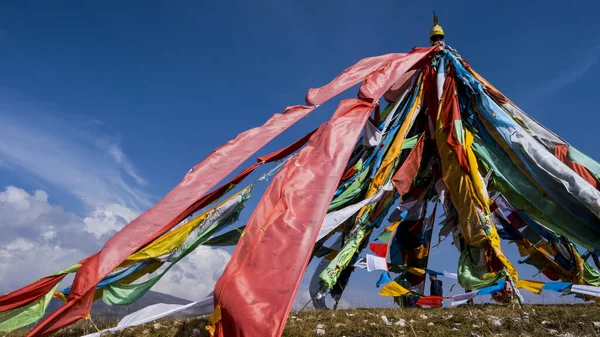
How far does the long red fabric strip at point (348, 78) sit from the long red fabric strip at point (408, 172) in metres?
2.44

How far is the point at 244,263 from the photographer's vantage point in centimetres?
425

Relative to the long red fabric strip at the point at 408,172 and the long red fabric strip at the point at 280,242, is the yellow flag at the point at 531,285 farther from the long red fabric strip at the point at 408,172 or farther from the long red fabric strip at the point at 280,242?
the long red fabric strip at the point at 280,242

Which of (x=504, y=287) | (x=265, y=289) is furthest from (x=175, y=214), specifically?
(x=504, y=287)

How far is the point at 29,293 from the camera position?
5773mm

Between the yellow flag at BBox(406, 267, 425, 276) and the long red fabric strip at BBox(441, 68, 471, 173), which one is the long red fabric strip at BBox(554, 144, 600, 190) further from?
the yellow flag at BBox(406, 267, 425, 276)

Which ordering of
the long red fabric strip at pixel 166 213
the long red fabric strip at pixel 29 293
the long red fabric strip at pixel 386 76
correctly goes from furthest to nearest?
1. the long red fabric strip at pixel 386 76
2. the long red fabric strip at pixel 29 293
3. the long red fabric strip at pixel 166 213

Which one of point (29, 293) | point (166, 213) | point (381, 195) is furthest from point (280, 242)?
point (381, 195)

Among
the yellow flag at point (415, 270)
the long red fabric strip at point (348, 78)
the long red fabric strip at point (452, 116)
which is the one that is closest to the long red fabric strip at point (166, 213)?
the long red fabric strip at point (348, 78)

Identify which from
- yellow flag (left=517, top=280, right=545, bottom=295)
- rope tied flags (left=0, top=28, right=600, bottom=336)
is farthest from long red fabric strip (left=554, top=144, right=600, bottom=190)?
yellow flag (left=517, top=280, right=545, bottom=295)

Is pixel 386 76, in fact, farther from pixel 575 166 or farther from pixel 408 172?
pixel 575 166

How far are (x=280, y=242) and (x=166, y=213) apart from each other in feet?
6.66

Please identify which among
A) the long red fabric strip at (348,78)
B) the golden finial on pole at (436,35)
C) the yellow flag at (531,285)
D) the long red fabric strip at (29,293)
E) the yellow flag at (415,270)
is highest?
the golden finial on pole at (436,35)

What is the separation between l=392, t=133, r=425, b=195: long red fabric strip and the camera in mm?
9878

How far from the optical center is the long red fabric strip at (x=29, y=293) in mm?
5645
